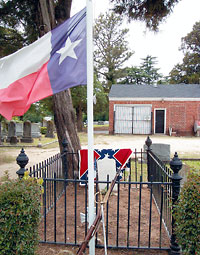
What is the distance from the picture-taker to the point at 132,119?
24.4 m

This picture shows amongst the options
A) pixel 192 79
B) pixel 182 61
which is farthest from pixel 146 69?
pixel 192 79

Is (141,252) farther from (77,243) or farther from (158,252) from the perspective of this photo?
(77,243)

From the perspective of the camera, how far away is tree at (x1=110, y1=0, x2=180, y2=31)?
634cm

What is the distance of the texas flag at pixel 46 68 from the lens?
3.02 meters

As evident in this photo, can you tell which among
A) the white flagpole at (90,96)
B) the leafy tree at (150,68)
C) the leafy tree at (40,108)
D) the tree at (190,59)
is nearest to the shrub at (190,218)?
the white flagpole at (90,96)

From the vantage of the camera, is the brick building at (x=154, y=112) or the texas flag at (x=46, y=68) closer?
the texas flag at (x=46, y=68)

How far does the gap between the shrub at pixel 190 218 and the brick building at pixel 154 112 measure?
21.9 m

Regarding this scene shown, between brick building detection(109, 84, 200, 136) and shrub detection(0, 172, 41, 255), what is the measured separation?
2216 centimetres

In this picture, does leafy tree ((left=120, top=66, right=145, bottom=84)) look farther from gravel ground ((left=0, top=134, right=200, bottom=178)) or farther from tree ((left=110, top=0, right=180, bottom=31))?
tree ((left=110, top=0, right=180, bottom=31))

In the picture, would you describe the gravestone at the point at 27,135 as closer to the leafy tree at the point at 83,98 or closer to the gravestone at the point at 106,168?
the leafy tree at the point at 83,98

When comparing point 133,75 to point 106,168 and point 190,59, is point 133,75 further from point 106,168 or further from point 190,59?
point 106,168

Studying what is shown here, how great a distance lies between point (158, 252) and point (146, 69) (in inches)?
2036

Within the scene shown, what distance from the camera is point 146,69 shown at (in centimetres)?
5200

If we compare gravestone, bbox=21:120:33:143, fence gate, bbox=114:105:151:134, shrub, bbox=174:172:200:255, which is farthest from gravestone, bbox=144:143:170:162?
fence gate, bbox=114:105:151:134
